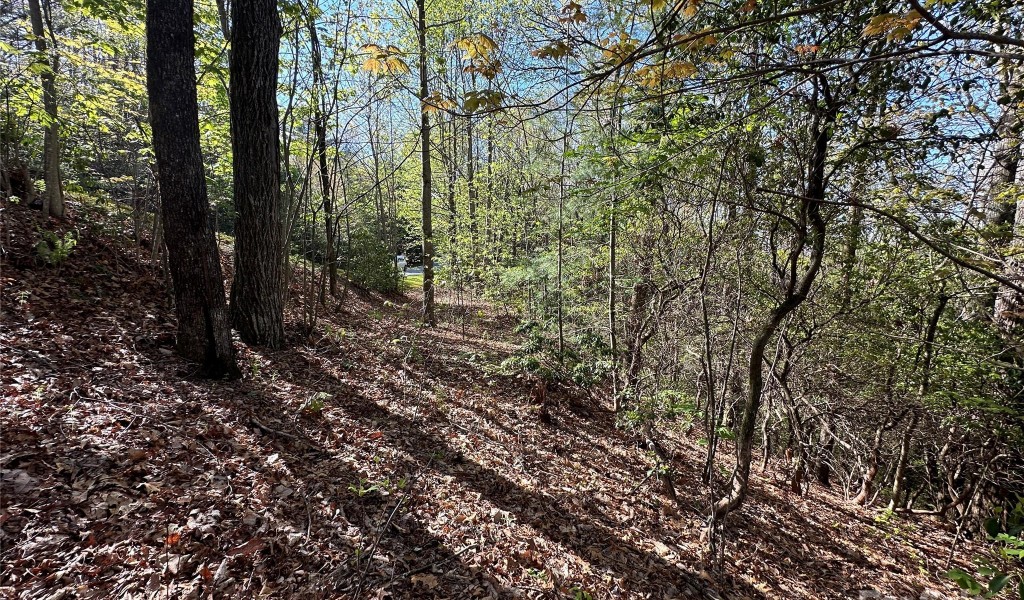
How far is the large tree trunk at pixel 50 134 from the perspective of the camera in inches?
216

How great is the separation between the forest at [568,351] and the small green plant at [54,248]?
7 cm

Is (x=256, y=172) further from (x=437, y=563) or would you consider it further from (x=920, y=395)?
(x=920, y=395)

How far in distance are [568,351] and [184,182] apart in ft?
17.6

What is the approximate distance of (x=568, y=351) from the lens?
649cm

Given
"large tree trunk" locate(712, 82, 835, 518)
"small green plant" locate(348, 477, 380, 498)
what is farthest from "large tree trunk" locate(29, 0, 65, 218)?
"large tree trunk" locate(712, 82, 835, 518)

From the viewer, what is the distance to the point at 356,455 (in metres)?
3.83

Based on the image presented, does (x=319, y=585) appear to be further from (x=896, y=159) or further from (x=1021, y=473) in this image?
(x=1021, y=473)

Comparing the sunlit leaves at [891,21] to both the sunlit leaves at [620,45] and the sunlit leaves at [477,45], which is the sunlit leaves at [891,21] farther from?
the sunlit leaves at [477,45]

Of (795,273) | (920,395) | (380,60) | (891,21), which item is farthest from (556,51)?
(920,395)

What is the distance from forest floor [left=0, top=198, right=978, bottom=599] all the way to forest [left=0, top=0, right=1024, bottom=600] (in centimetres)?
3

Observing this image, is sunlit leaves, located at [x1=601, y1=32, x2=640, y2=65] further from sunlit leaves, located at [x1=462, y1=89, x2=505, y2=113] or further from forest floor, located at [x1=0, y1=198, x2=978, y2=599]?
forest floor, located at [x1=0, y1=198, x2=978, y2=599]

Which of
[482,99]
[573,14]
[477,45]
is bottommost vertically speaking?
[482,99]

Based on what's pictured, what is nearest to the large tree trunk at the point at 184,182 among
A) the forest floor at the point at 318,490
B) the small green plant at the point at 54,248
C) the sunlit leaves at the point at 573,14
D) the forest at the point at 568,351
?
the forest at the point at 568,351

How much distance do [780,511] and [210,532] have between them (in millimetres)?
6047
